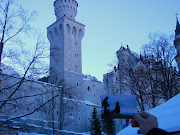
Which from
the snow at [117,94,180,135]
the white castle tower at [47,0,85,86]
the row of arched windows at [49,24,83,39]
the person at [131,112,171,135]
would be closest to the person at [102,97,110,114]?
the snow at [117,94,180,135]

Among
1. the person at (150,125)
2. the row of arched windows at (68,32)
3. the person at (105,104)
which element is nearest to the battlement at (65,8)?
the row of arched windows at (68,32)

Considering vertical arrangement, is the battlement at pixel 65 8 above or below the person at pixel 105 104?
above

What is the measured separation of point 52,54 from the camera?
1106 centimetres

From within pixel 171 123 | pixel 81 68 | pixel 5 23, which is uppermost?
pixel 81 68

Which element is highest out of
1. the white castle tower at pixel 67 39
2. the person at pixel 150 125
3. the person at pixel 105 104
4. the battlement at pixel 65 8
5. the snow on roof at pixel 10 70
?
the battlement at pixel 65 8

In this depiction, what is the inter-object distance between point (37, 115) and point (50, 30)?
67.9ft

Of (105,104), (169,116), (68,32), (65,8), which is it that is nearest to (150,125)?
(105,104)

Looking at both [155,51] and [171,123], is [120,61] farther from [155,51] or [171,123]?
[171,123]

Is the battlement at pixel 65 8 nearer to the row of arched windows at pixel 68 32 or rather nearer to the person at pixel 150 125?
the row of arched windows at pixel 68 32

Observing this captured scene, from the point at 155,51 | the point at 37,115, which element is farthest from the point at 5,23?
the point at 37,115

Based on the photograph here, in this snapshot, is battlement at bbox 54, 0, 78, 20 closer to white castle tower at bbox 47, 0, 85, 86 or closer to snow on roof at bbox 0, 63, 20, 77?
white castle tower at bbox 47, 0, 85, 86

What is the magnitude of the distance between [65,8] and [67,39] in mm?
6716

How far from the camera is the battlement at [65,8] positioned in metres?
49.0

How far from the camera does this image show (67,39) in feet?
155
